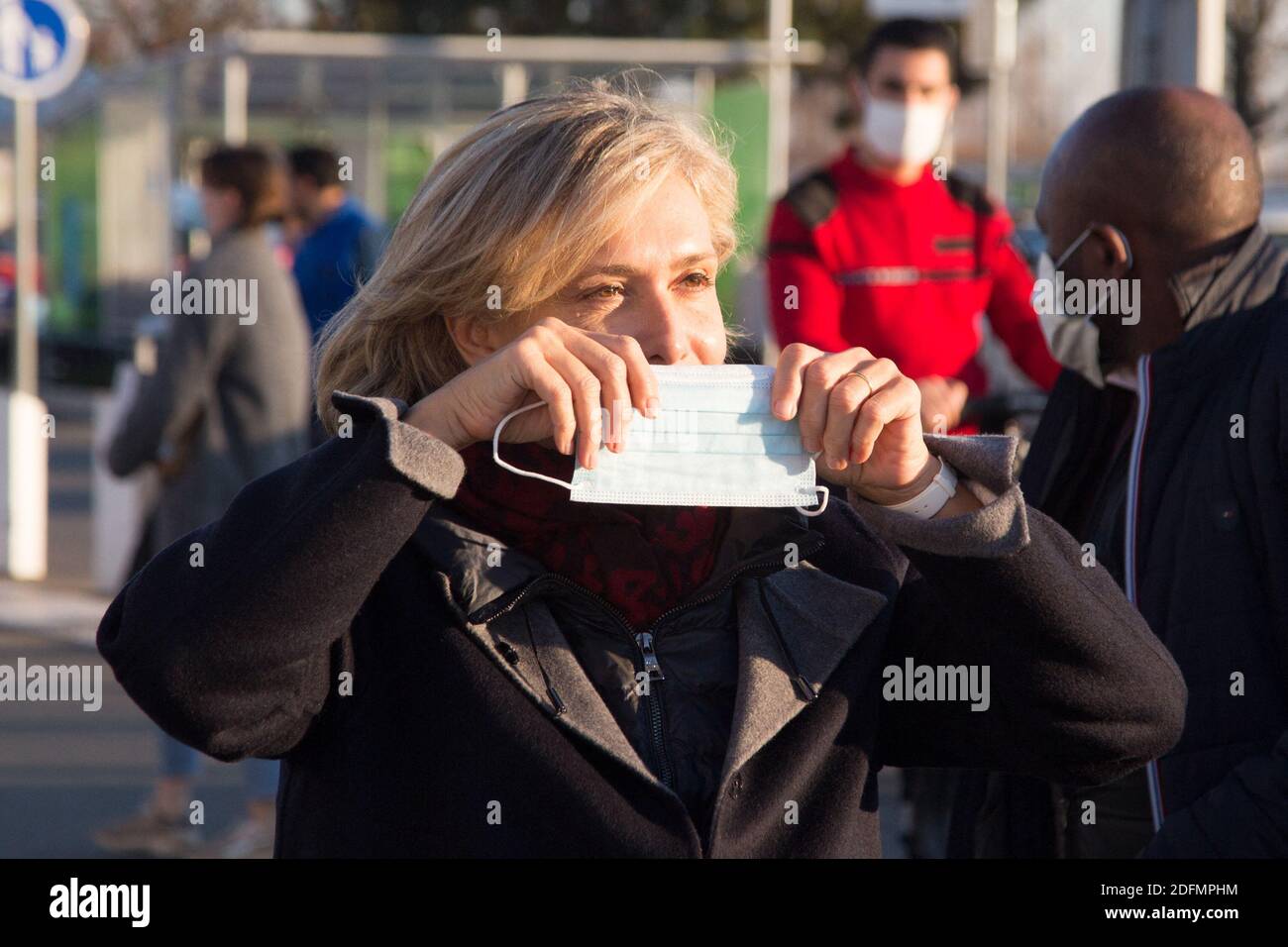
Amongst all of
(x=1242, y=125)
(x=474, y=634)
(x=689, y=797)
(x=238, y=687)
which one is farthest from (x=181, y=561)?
(x=1242, y=125)

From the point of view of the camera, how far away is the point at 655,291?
2320 millimetres

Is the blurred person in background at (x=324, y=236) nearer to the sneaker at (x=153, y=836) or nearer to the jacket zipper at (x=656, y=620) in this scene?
the sneaker at (x=153, y=836)

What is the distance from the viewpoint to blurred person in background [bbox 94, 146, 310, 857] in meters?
6.18

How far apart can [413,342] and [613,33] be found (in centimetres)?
2986

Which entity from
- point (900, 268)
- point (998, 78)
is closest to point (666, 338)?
point (900, 268)

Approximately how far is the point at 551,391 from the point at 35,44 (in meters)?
9.50

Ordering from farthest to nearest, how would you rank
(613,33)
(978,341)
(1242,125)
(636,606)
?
(613,33) < (978,341) < (1242,125) < (636,606)

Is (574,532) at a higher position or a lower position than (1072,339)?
lower

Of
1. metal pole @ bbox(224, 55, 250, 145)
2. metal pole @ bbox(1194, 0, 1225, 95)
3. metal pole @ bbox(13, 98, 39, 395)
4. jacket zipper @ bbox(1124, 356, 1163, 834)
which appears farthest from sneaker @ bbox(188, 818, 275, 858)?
metal pole @ bbox(224, 55, 250, 145)

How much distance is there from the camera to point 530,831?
7.04 ft

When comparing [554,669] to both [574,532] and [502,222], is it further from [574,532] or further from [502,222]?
[502,222]

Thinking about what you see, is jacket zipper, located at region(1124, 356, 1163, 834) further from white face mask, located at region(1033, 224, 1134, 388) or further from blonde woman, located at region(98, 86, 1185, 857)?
blonde woman, located at region(98, 86, 1185, 857)

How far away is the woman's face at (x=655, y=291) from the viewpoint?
2309 mm
